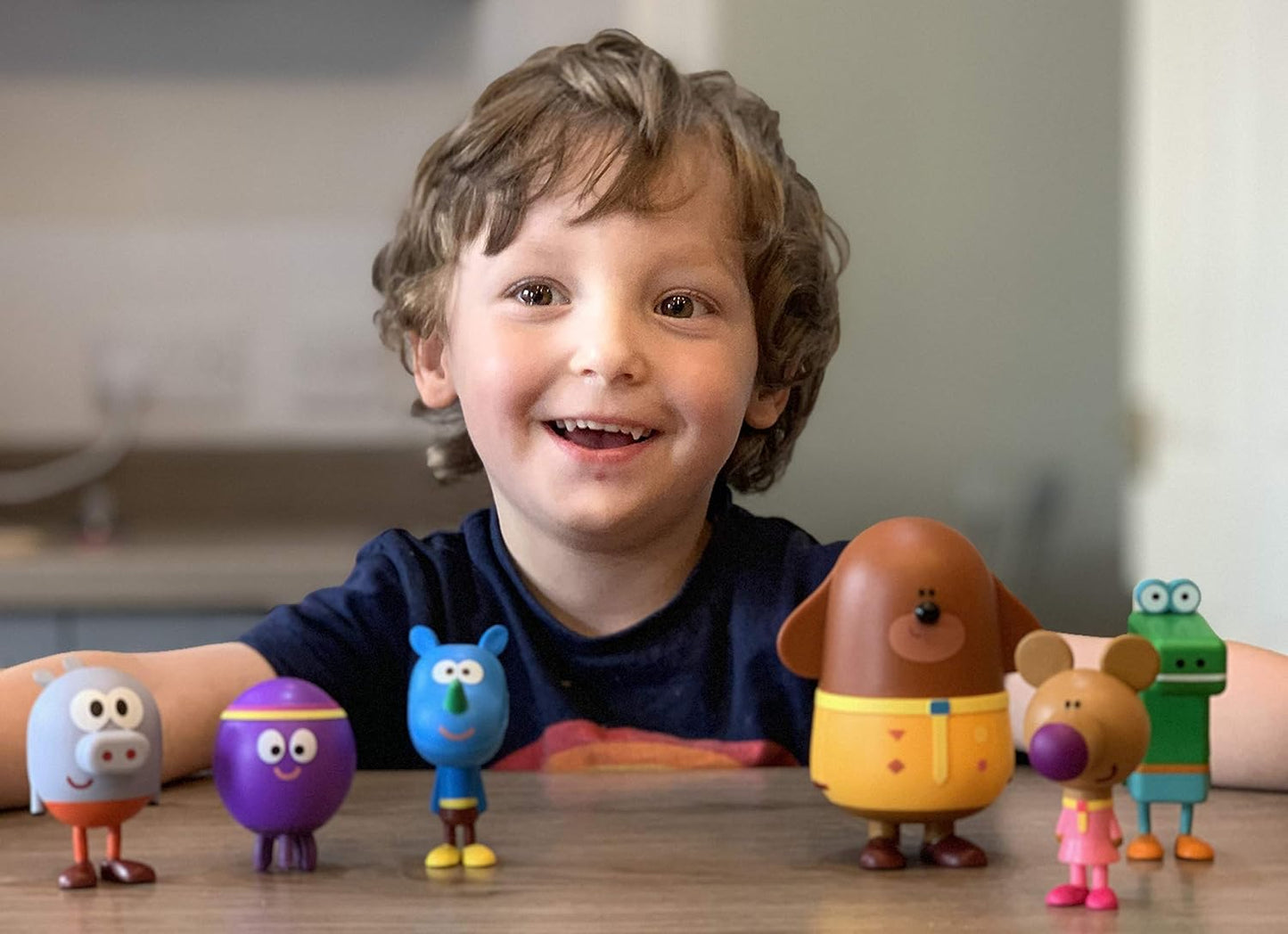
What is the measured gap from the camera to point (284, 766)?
59 centimetres

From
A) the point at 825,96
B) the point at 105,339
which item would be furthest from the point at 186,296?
the point at 825,96

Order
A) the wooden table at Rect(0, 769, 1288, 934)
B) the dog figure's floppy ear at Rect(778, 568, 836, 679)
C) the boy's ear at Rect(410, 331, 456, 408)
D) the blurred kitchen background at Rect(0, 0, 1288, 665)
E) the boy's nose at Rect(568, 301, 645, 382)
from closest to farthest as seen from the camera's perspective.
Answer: the wooden table at Rect(0, 769, 1288, 934) < the dog figure's floppy ear at Rect(778, 568, 836, 679) < the boy's nose at Rect(568, 301, 645, 382) < the boy's ear at Rect(410, 331, 456, 408) < the blurred kitchen background at Rect(0, 0, 1288, 665)

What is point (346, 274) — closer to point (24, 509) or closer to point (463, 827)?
point (24, 509)

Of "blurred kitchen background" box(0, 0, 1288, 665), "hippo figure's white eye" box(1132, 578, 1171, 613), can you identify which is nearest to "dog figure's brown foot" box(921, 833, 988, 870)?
"hippo figure's white eye" box(1132, 578, 1171, 613)

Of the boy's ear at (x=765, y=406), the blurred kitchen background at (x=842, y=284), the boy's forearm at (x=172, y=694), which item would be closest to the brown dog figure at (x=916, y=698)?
the boy's forearm at (x=172, y=694)

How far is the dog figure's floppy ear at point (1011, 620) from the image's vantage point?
0.60m

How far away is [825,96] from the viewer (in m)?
2.27

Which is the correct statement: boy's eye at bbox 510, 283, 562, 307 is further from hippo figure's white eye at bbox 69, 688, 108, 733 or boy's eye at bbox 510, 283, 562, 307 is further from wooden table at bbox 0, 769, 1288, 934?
hippo figure's white eye at bbox 69, 688, 108, 733

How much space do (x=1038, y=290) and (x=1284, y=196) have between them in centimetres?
43

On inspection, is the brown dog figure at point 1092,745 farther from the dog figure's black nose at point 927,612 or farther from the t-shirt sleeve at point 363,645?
the t-shirt sleeve at point 363,645

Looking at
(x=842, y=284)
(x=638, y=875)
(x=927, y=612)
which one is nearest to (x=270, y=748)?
(x=638, y=875)

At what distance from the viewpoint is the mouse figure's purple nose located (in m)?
0.52

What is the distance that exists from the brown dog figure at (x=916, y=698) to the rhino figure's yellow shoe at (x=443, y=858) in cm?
14

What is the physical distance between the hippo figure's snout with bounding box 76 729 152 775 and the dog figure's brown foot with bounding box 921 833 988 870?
30 cm
